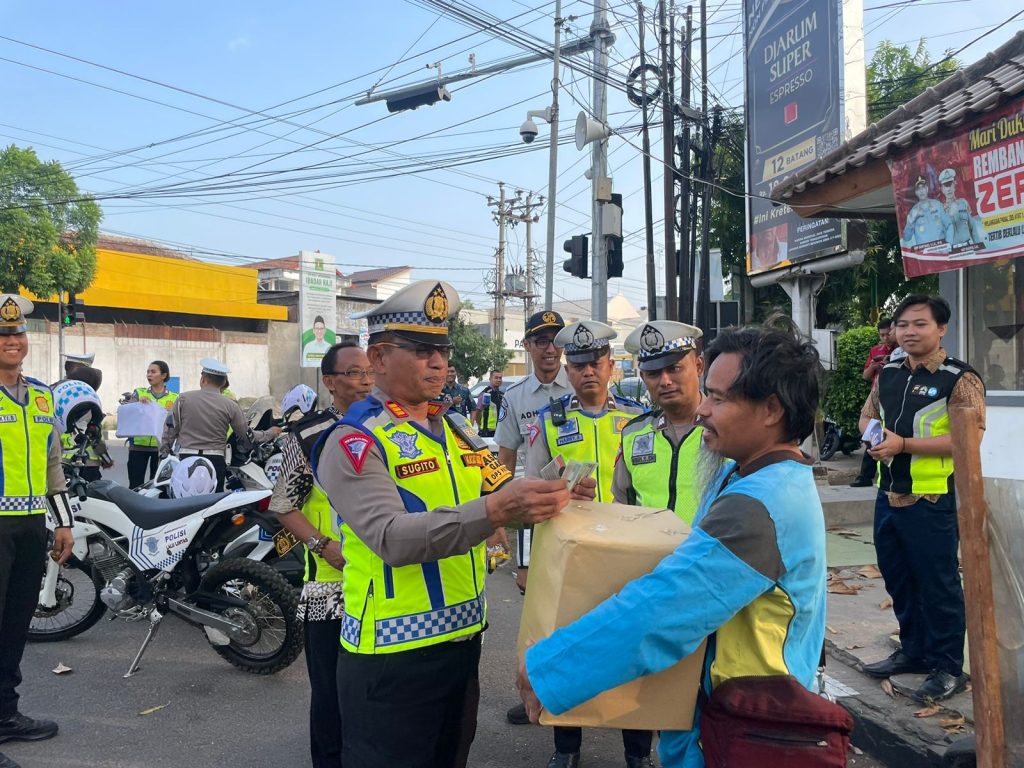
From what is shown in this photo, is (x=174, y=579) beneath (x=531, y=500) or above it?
beneath

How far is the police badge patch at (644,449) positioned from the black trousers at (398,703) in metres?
1.24

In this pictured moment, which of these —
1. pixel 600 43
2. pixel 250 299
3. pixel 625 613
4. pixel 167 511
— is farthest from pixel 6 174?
pixel 625 613

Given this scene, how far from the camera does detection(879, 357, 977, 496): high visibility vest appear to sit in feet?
12.9

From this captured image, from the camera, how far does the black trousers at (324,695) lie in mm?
2908

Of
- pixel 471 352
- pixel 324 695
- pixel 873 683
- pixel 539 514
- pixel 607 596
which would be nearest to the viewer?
pixel 607 596

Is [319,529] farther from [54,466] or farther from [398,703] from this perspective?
[54,466]

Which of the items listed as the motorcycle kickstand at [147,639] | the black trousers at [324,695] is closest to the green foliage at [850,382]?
the motorcycle kickstand at [147,639]

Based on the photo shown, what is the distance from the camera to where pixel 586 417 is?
12.8 ft

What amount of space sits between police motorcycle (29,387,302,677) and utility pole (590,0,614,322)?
7.23 metres

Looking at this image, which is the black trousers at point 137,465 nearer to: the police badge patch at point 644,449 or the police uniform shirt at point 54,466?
the police uniform shirt at point 54,466

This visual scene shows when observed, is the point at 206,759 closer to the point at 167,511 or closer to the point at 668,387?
the point at 167,511

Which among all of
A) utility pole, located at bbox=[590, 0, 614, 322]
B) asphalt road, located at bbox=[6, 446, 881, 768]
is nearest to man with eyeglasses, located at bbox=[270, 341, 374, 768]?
asphalt road, located at bbox=[6, 446, 881, 768]

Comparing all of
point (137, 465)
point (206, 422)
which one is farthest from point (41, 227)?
point (206, 422)

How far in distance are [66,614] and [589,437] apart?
391cm
